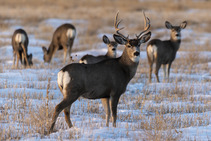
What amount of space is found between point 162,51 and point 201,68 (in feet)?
9.12

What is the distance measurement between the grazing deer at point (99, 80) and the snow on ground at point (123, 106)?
409mm

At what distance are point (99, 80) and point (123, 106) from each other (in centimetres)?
245

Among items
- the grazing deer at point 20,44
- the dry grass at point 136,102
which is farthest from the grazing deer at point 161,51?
the grazing deer at point 20,44

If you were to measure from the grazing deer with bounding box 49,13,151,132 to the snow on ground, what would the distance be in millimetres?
409

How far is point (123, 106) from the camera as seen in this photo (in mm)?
8961

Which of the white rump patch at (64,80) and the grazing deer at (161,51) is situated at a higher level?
the grazing deer at (161,51)

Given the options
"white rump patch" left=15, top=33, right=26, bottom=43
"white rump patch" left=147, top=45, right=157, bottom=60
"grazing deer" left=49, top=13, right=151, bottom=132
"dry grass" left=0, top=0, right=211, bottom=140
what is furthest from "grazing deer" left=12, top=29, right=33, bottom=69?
"grazing deer" left=49, top=13, right=151, bottom=132

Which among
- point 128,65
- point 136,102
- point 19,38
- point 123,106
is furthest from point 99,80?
point 19,38

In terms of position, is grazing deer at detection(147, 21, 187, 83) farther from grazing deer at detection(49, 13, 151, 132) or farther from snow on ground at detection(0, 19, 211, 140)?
grazing deer at detection(49, 13, 151, 132)

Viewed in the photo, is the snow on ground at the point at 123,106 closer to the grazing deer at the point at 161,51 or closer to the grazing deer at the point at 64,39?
the grazing deer at the point at 161,51

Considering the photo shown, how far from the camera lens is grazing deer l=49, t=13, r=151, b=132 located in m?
6.32

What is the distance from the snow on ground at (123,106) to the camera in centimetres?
621

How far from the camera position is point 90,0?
149 ft

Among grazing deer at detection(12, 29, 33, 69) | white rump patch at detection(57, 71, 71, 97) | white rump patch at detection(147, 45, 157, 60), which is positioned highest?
grazing deer at detection(12, 29, 33, 69)
